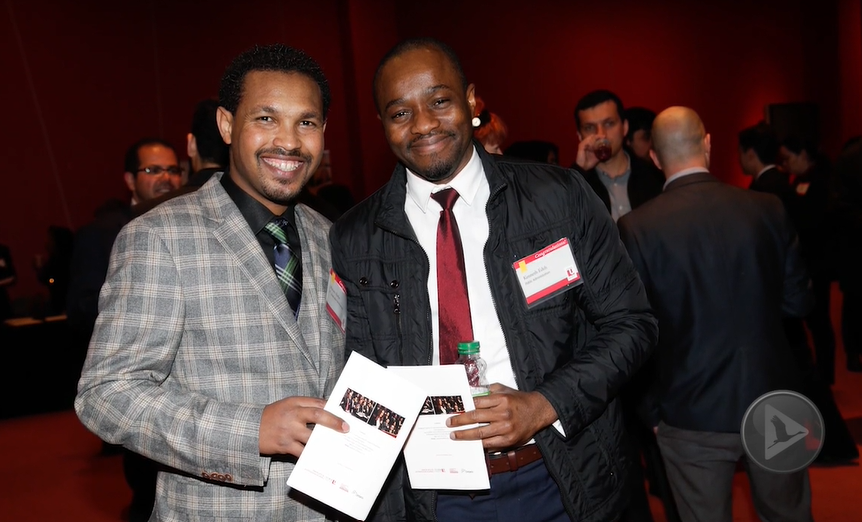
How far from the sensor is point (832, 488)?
442 cm

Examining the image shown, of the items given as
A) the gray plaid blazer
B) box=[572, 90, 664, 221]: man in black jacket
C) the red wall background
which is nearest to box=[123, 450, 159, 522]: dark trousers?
the gray plaid blazer

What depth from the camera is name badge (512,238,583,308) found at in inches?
82.5

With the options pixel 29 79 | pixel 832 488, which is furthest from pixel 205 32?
pixel 832 488

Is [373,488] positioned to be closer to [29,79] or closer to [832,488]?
Result: [832,488]

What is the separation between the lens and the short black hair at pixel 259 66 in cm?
205

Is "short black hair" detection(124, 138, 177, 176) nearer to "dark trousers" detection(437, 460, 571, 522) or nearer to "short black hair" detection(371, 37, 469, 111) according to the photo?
"short black hair" detection(371, 37, 469, 111)

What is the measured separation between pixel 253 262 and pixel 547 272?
0.78 metres

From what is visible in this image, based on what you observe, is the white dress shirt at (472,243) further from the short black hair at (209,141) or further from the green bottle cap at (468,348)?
the short black hair at (209,141)

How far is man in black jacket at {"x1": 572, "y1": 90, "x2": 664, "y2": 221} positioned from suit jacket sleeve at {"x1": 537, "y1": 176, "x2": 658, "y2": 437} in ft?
6.41

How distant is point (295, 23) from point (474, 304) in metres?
8.68

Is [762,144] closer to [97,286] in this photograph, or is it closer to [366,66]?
[97,286]

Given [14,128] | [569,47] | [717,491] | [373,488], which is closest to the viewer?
[373,488]

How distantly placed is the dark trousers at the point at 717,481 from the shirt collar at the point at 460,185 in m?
1.71

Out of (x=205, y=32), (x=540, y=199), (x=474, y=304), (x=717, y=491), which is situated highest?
(x=205, y=32)
